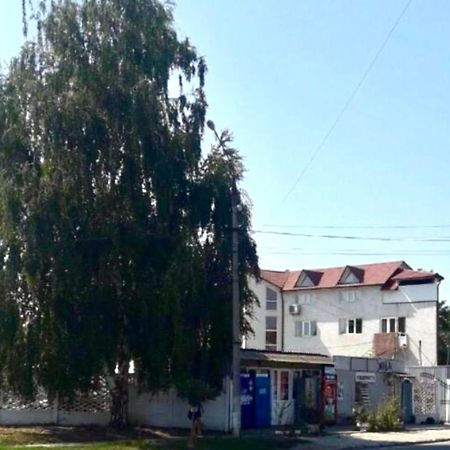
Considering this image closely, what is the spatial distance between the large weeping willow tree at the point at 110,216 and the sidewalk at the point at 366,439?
3835 mm

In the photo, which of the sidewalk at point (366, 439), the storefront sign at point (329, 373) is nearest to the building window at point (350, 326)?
the sidewalk at point (366, 439)

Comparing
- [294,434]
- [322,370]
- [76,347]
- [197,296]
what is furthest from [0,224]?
[322,370]

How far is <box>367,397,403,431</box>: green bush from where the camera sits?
36.2 meters

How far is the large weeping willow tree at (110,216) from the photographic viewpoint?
29359 millimetres

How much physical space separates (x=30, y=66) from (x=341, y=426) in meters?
18.1

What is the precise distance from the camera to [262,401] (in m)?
34.8

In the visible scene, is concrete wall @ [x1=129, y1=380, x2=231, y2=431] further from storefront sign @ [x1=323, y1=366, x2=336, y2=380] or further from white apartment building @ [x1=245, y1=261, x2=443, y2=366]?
white apartment building @ [x1=245, y1=261, x2=443, y2=366]

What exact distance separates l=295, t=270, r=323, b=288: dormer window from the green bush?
29.4 meters

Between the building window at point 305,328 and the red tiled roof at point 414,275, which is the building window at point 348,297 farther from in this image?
the red tiled roof at point 414,275

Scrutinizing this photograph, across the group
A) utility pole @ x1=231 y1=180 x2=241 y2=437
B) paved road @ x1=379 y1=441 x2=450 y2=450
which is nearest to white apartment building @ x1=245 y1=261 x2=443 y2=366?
paved road @ x1=379 y1=441 x2=450 y2=450

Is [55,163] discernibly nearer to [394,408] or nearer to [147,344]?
[147,344]

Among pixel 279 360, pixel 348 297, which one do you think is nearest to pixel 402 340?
pixel 348 297

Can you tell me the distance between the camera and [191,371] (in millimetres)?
30484

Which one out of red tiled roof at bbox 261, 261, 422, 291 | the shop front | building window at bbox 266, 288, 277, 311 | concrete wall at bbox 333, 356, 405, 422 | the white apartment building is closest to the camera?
the shop front
